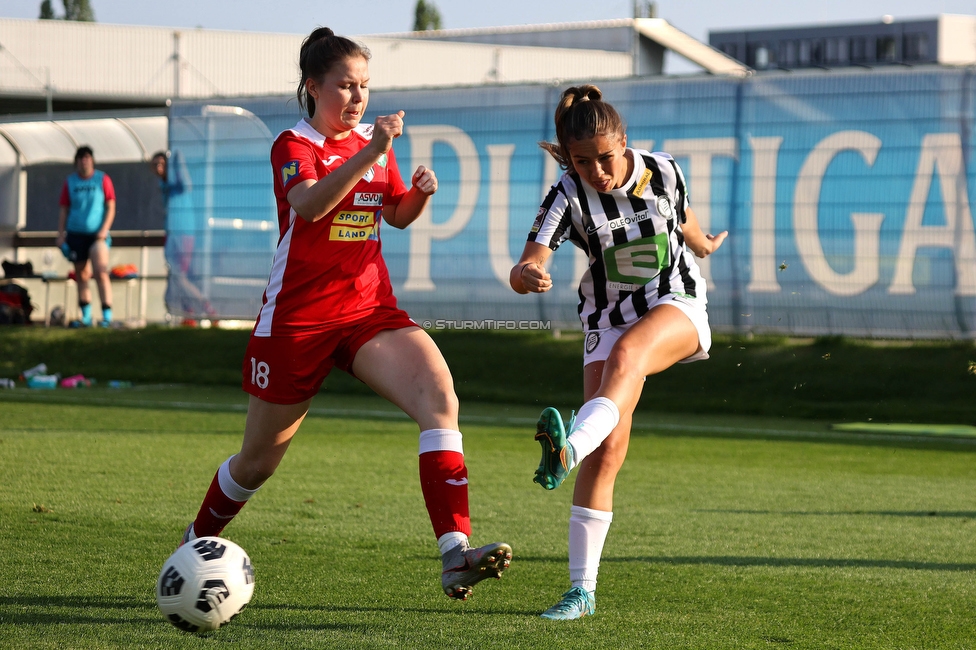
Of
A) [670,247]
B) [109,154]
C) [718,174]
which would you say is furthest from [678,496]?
[109,154]

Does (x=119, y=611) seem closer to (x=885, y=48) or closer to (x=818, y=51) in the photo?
(x=885, y=48)

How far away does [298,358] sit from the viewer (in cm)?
399

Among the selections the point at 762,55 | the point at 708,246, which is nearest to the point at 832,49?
the point at 762,55

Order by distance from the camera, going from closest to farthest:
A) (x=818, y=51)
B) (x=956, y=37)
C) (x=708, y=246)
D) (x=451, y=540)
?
(x=451, y=540), (x=708, y=246), (x=956, y=37), (x=818, y=51)

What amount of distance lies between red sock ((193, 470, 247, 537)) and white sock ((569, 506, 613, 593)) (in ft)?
4.05

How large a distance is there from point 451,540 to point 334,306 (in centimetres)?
94

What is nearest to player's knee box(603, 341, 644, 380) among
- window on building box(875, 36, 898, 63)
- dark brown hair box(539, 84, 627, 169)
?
dark brown hair box(539, 84, 627, 169)

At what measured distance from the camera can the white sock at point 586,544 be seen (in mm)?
4148

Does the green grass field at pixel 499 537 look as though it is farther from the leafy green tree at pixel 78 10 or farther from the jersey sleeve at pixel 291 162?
the leafy green tree at pixel 78 10

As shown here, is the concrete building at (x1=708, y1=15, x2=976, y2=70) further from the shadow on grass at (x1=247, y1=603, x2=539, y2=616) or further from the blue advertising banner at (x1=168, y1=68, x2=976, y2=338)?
the shadow on grass at (x1=247, y1=603, x2=539, y2=616)

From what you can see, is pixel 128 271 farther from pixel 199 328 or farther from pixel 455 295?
pixel 455 295

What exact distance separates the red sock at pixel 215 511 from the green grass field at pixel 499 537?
29 centimetres

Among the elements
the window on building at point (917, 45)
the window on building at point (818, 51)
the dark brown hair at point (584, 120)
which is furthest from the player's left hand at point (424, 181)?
the window on building at point (818, 51)

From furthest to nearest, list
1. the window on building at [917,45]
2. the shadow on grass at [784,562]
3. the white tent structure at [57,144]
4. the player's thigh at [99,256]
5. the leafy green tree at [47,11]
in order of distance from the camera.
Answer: the window on building at [917,45] → the leafy green tree at [47,11] → the white tent structure at [57,144] → the player's thigh at [99,256] → the shadow on grass at [784,562]
